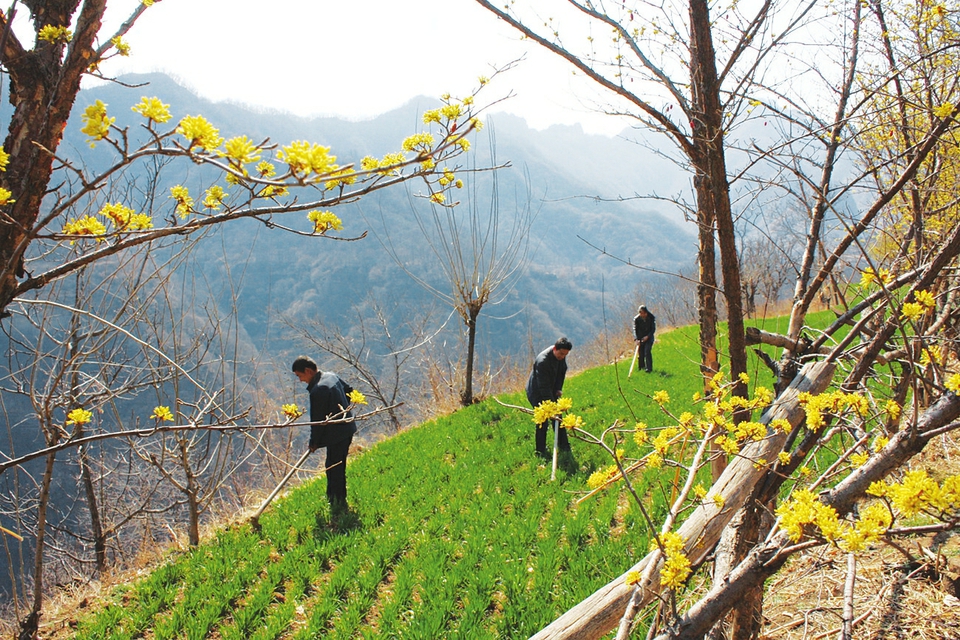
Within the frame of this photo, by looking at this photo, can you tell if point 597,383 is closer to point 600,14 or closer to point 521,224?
point 521,224

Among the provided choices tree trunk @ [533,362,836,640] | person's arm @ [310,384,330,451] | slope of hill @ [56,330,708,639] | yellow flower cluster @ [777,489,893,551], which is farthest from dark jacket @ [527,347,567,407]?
yellow flower cluster @ [777,489,893,551]

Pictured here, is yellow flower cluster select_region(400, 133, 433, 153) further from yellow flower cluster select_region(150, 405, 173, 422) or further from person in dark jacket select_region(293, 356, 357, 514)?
person in dark jacket select_region(293, 356, 357, 514)

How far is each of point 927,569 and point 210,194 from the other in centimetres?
382

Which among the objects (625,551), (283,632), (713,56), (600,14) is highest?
(600,14)

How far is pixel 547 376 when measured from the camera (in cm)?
629

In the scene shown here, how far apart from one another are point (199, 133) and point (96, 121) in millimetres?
334

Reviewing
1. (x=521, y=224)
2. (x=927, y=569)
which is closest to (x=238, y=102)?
(x=521, y=224)

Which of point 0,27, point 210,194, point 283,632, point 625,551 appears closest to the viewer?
point 0,27

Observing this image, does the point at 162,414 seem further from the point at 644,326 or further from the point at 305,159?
the point at 644,326

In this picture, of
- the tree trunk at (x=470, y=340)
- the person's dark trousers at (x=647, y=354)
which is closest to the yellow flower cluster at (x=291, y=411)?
the tree trunk at (x=470, y=340)

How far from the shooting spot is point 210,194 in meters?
1.92

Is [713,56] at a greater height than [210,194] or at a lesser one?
greater

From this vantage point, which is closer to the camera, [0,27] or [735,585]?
[735,585]

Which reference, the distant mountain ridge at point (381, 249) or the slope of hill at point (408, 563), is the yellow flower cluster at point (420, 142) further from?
the distant mountain ridge at point (381, 249)
